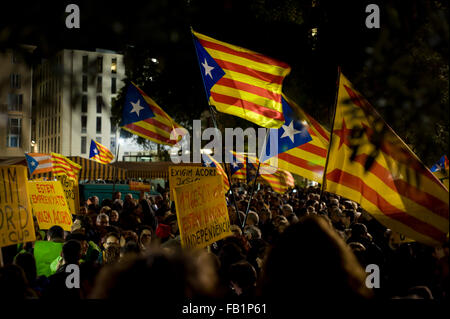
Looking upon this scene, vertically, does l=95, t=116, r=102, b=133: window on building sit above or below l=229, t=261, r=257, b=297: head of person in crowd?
below

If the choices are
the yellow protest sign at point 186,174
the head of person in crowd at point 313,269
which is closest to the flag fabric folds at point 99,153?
the yellow protest sign at point 186,174

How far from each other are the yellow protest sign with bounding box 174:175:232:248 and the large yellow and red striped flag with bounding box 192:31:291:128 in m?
1.60

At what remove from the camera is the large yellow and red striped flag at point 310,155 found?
29.0ft

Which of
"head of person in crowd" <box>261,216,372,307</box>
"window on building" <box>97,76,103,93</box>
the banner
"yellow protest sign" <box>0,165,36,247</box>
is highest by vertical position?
"window on building" <box>97,76,103,93</box>

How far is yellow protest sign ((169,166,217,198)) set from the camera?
7.88m

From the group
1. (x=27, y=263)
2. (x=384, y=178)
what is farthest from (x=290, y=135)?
(x=27, y=263)

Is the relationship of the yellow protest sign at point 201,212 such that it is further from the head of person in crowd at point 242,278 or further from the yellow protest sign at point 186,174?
the head of person in crowd at point 242,278

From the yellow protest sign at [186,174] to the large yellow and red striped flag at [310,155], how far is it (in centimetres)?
159

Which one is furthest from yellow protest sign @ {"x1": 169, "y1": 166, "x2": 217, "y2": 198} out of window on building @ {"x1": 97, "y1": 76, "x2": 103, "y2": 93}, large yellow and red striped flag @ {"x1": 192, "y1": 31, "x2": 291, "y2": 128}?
window on building @ {"x1": 97, "y1": 76, "x2": 103, "y2": 93}

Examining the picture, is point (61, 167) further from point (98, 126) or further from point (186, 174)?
point (98, 126)

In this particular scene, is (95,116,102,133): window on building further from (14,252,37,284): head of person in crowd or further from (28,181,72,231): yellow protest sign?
(14,252,37,284): head of person in crowd

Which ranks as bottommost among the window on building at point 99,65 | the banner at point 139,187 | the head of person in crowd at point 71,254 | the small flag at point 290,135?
the banner at point 139,187

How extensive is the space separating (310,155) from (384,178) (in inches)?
153

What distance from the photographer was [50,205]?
8.48m
